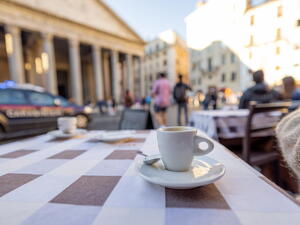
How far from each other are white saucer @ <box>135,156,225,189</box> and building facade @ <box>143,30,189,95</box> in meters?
25.8

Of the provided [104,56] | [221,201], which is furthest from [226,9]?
[221,201]

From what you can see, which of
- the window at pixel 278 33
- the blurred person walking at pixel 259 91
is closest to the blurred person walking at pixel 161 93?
the blurred person walking at pixel 259 91

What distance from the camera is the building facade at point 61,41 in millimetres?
9977

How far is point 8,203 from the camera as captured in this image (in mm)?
385

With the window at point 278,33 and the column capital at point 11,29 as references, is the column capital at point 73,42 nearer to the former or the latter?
the column capital at point 11,29

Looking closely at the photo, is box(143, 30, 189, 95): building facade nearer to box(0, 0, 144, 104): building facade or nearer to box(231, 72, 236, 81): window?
box(231, 72, 236, 81): window

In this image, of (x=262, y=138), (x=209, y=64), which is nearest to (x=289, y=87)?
(x=262, y=138)

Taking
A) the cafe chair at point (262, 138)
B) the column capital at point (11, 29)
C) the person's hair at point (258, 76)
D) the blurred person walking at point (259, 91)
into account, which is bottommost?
the cafe chair at point (262, 138)

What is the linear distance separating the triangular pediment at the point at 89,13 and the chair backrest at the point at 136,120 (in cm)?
1231

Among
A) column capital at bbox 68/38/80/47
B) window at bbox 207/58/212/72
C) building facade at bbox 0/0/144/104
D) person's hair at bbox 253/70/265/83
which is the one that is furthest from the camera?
window at bbox 207/58/212/72

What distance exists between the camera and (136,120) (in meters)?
2.10

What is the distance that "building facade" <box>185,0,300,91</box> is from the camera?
1132cm

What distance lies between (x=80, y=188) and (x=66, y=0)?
15702mm

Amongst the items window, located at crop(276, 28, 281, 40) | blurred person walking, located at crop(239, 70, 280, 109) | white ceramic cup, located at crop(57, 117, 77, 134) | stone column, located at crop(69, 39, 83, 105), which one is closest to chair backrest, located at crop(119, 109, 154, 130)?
white ceramic cup, located at crop(57, 117, 77, 134)
